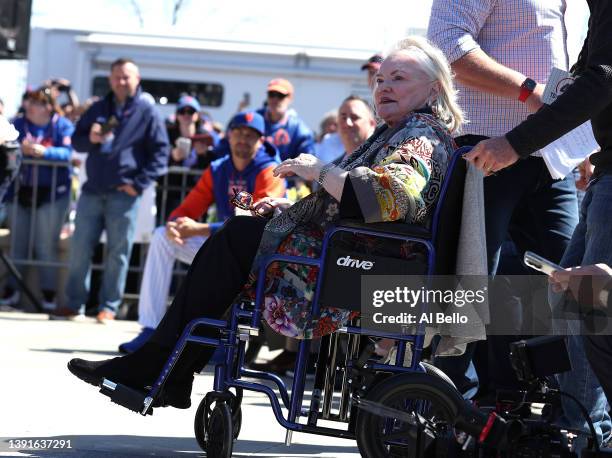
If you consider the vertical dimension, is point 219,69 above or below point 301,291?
above

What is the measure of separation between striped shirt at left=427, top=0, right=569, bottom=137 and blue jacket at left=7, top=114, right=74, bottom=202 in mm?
6468

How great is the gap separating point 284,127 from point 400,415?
21.8ft

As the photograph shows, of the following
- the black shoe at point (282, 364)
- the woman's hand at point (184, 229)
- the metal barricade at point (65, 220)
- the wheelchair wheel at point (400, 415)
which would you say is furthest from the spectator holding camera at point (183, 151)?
the wheelchair wheel at point (400, 415)

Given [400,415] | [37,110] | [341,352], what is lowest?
[400,415]

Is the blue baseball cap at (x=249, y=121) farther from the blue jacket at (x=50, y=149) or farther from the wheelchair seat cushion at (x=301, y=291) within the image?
the wheelchair seat cushion at (x=301, y=291)

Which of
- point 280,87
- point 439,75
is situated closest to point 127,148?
point 280,87

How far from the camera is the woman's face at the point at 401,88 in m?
4.28

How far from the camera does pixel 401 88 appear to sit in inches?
169

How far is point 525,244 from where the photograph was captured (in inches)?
197

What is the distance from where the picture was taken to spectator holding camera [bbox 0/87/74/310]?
10680 millimetres

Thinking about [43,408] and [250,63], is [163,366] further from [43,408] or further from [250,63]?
[250,63]

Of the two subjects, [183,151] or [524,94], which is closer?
[524,94]

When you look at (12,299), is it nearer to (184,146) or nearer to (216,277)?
(184,146)

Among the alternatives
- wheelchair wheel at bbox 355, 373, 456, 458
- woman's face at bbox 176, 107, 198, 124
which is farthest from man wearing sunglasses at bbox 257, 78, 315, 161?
wheelchair wheel at bbox 355, 373, 456, 458
